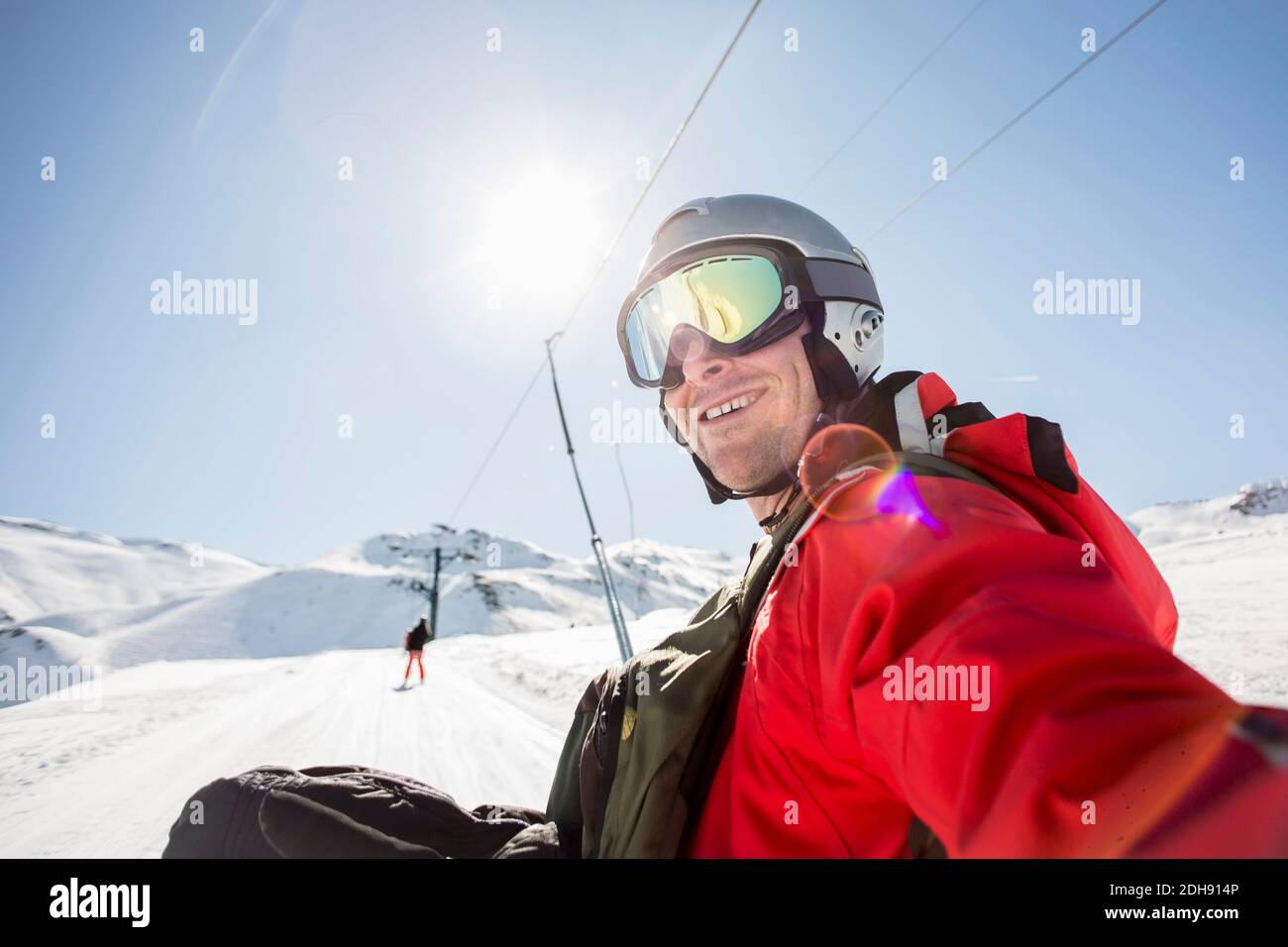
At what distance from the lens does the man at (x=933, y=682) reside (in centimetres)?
58

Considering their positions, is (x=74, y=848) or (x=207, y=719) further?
(x=207, y=719)

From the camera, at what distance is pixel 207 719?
704cm

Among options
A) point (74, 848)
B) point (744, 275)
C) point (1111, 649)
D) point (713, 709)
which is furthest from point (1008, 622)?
point (74, 848)

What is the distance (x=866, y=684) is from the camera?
850 mm

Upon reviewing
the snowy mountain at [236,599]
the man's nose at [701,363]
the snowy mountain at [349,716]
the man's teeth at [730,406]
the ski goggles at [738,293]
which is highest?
the ski goggles at [738,293]

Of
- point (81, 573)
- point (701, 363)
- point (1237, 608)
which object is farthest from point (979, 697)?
point (81, 573)

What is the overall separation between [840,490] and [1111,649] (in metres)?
0.51

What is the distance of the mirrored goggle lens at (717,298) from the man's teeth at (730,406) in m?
0.29

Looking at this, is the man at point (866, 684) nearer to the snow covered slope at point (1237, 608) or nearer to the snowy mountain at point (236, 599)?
the snow covered slope at point (1237, 608)

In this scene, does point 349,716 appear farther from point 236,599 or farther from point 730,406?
point 236,599

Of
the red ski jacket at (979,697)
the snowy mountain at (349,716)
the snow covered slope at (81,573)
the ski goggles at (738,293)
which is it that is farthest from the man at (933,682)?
the snow covered slope at (81,573)

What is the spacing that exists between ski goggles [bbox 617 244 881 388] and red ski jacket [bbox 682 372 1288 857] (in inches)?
35.9
